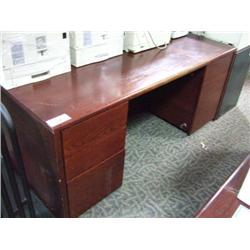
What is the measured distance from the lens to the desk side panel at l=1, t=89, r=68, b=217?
3.57 ft

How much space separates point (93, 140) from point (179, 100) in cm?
110

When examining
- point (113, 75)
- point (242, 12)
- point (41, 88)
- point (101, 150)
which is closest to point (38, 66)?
point (41, 88)

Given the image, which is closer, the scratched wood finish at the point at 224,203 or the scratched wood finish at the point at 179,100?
the scratched wood finish at the point at 224,203

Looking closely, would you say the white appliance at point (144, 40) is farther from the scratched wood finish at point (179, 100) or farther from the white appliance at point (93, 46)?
the scratched wood finish at point (179, 100)

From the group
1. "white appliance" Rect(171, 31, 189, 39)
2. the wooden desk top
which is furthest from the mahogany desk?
"white appliance" Rect(171, 31, 189, 39)

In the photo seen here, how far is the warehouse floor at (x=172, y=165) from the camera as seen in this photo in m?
1.54

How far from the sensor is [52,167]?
3.84 ft

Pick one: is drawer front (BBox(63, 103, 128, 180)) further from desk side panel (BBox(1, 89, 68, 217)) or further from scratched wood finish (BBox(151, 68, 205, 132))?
scratched wood finish (BBox(151, 68, 205, 132))

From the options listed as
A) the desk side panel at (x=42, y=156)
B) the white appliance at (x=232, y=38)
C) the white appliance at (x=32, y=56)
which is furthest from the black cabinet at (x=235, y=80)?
the desk side panel at (x=42, y=156)

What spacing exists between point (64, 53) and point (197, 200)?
3.64 ft

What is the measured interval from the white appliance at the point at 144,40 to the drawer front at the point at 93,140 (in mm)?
587

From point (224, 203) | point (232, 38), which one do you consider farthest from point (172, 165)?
point (232, 38)

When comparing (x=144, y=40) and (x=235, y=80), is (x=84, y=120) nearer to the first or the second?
(x=144, y=40)

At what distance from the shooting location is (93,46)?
1454mm
